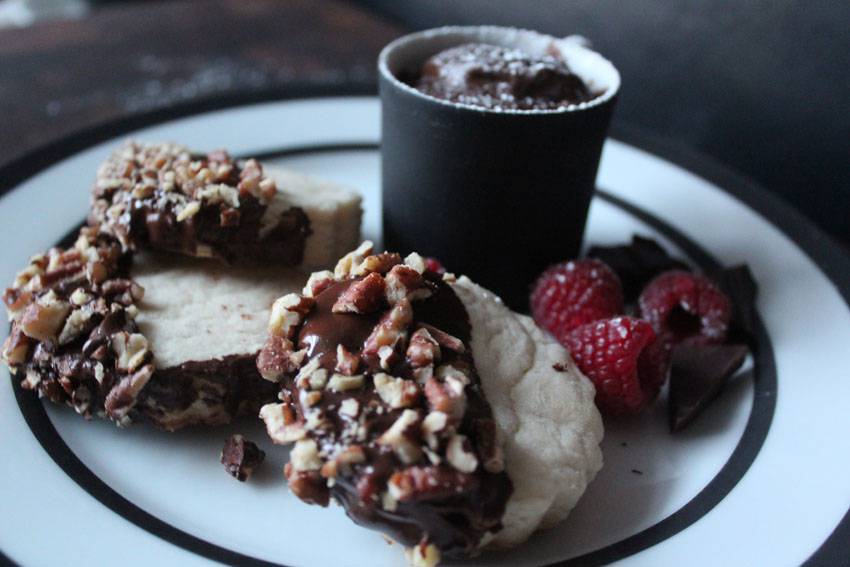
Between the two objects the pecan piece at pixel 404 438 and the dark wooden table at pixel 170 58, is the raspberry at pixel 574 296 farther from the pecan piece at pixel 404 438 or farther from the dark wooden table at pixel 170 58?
the dark wooden table at pixel 170 58

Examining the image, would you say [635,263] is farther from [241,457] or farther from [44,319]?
[44,319]

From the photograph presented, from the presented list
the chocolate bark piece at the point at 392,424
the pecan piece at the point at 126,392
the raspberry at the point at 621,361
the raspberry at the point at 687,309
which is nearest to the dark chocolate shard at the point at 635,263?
the raspberry at the point at 687,309

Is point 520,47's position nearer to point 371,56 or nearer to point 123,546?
point 371,56

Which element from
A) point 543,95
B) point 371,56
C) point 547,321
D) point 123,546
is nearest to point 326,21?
point 371,56

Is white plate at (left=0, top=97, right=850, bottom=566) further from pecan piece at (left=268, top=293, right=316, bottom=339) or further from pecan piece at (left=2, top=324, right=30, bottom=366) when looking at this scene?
pecan piece at (left=268, top=293, right=316, bottom=339)

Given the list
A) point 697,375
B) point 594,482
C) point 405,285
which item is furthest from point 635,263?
point 405,285

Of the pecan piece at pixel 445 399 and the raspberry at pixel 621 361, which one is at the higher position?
the pecan piece at pixel 445 399
